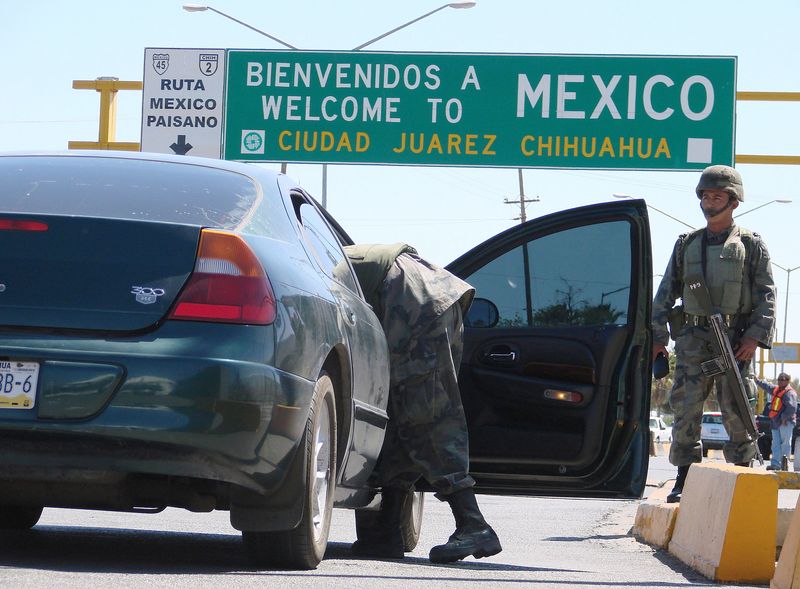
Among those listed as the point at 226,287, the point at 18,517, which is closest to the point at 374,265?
the point at 226,287

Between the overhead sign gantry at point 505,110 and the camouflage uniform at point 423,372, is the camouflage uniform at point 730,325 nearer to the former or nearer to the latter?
the camouflage uniform at point 423,372

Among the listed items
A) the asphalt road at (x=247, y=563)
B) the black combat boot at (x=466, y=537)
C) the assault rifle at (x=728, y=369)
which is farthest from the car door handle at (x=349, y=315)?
the assault rifle at (x=728, y=369)

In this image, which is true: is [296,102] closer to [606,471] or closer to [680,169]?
[680,169]

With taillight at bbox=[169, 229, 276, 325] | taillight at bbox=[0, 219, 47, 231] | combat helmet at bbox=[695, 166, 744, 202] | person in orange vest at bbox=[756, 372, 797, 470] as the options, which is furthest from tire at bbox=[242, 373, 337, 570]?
person in orange vest at bbox=[756, 372, 797, 470]

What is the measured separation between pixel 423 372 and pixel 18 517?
1962mm

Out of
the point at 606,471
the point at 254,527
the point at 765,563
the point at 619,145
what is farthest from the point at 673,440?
the point at 619,145

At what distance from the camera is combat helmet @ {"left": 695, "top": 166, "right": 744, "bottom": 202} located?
7852 mm

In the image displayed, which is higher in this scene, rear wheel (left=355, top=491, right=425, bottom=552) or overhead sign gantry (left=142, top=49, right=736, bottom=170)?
overhead sign gantry (left=142, top=49, right=736, bottom=170)

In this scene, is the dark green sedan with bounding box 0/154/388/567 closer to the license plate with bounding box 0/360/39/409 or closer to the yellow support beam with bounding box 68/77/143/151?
the license plate with bounding box 0/360/39/409

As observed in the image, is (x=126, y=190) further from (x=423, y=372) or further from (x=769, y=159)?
(x=769, y=159)

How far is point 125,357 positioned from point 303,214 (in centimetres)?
137

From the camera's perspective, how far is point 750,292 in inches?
313

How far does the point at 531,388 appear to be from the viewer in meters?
6.74

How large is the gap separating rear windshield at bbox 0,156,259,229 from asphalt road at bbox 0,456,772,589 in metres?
1.15
